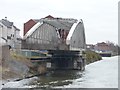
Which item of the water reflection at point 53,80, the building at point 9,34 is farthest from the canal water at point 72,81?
the building at point 9,34

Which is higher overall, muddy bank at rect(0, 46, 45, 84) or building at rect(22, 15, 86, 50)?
building at rect(22, 15, 86, 50)

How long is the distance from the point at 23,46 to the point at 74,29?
892 inches

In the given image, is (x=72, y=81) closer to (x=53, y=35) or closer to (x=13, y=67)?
(x=13, y=67)

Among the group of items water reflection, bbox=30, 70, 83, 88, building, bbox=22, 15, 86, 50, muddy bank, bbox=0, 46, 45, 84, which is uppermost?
building, bbox=22, 15, 86, 50

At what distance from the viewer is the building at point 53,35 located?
91594 millimetres

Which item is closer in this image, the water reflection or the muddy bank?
the water reflection

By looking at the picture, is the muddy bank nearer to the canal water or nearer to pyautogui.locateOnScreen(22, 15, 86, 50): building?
the canal water

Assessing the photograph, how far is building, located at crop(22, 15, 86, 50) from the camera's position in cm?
9159

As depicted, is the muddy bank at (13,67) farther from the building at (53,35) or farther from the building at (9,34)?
the building at (9,34)

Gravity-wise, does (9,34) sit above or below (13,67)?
above

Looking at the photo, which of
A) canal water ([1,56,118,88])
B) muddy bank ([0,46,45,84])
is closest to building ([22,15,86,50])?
muddy bank ([0,46,45,84])

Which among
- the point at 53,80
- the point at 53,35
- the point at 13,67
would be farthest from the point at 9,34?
the point at 53,80

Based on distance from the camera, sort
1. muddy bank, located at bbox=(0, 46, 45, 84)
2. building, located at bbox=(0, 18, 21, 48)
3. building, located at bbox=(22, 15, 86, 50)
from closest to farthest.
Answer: muddy bank, located at bbox=(0, 46, 45, 84)
building, located at bbox=(22, 15, 86, 50)
building, located at bbox=(0, 18, 21, 48)

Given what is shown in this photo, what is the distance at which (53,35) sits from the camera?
104312 millimetres
